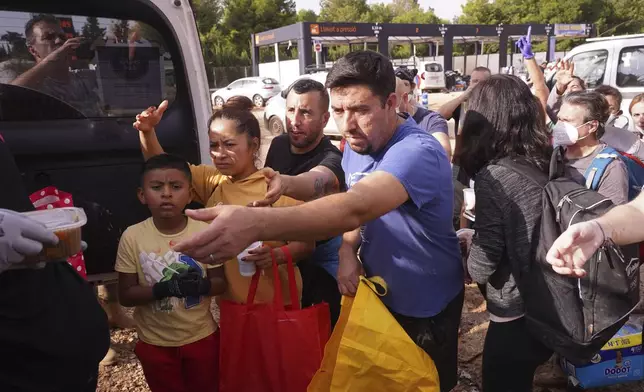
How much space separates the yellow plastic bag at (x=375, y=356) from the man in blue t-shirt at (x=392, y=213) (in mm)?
162

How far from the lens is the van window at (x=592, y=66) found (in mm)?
7395

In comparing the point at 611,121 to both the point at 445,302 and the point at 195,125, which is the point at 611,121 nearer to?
the point at 445,302

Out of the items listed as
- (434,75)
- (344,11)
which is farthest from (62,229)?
(344,11)

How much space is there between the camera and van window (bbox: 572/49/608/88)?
7.39 meters

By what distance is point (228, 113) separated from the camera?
7.75 ft

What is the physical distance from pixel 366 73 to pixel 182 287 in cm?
123

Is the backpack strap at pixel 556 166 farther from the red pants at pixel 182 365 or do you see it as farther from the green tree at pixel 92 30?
A: the green tree at pixel 92 30

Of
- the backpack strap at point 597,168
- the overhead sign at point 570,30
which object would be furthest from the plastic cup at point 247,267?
the overhead sign at point 570,30

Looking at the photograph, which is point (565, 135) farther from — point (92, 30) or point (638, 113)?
point (92, 30)

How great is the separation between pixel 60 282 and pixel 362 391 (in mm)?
1102

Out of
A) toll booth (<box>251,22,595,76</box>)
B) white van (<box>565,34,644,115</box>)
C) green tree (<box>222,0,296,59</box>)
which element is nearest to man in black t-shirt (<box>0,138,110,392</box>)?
white van (<box>565,34,644,115</box>)

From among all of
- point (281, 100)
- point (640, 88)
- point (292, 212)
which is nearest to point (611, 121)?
point (640, 88)

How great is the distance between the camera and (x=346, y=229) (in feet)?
4.76

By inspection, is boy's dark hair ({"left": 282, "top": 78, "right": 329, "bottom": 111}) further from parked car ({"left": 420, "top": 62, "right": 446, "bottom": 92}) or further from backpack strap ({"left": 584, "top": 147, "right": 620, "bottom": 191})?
parked car ({"left": 420, "top": 62, "right": 446, "bottom": 92})
